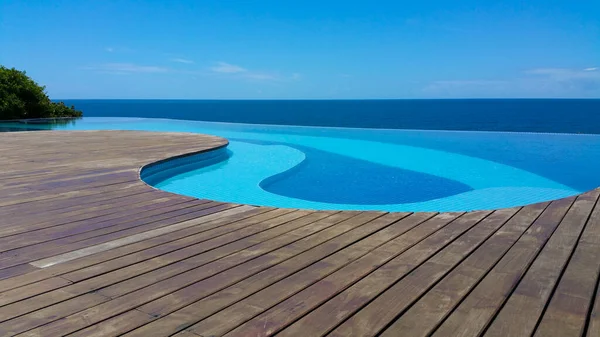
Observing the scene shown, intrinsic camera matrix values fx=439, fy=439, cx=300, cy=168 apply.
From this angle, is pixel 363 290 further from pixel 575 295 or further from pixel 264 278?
pixel 575 295

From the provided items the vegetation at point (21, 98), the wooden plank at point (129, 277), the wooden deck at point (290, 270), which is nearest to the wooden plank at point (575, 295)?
the wooden deck at point (290, 270)

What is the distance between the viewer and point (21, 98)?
53.2 feet

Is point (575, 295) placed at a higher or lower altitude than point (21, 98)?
lower

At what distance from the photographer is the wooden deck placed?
1521 mm

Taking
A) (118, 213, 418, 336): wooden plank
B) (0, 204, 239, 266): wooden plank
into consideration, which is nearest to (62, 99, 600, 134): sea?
(118, 213, 418, 336): wooden plank

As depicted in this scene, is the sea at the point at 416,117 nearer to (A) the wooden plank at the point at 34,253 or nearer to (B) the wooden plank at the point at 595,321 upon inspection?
(B) the wooden plank at the point at 595,321

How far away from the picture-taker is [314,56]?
149 ft

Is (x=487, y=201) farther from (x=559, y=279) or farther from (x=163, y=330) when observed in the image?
(x=163, y=330)

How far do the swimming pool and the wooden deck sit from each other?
7.23 ft

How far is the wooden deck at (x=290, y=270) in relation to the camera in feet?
4.99

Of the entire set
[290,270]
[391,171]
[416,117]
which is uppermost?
[416,117]

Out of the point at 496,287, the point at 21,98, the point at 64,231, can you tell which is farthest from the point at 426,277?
the point at 21,98

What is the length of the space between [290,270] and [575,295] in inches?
45.4

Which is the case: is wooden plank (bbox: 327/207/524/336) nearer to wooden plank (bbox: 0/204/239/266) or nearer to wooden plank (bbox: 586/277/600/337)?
wooden plank (bbox: 586/277/600/337)
